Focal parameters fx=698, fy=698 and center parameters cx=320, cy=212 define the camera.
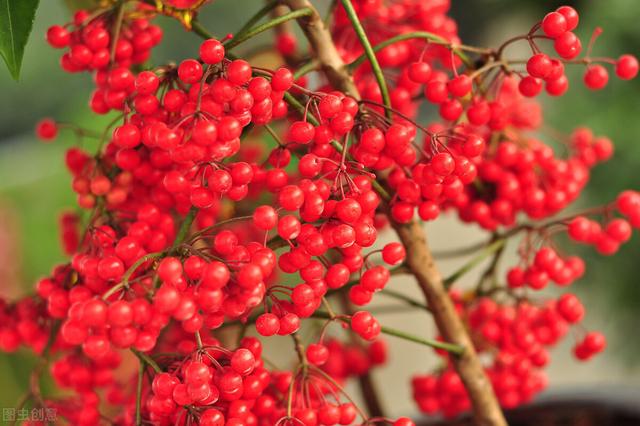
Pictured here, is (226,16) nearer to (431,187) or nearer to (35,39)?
(35,39)

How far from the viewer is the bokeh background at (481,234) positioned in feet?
4.23

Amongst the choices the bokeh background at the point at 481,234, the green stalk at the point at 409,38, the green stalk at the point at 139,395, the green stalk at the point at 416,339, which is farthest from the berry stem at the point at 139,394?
the bokeh background at the point at 481,234

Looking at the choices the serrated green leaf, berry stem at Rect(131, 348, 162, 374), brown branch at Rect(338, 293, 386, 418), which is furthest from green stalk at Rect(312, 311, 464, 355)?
the serrated green leaf

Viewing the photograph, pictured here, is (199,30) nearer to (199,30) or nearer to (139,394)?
(199,30)

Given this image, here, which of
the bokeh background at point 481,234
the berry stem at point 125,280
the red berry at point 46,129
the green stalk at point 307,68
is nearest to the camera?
the berry stem at point 125,280

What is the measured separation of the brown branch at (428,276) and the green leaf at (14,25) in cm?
16

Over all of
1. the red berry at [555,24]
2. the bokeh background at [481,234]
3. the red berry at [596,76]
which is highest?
the red berry at [555,24]

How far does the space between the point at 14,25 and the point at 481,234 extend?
129cm

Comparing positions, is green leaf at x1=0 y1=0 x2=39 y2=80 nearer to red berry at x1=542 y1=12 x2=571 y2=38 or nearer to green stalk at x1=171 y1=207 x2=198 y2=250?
green stalk at x1=171 y1=207 x2=198 y2=250

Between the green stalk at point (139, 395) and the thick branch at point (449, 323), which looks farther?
the thick branch at point (449, 323)

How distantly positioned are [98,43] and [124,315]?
0.20 m

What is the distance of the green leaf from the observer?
422mm

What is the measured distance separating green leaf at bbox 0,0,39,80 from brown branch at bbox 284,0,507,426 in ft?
0.52

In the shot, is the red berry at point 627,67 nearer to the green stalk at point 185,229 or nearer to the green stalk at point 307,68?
the green stalk at point 307,68
